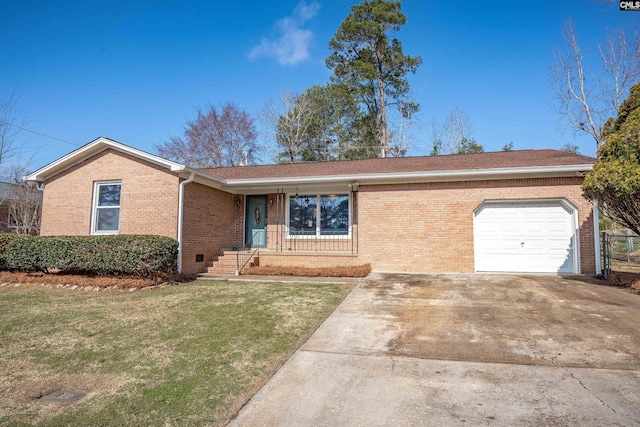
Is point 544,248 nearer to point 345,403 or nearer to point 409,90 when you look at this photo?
point 345,403

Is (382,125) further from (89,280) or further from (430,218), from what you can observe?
(89,280)

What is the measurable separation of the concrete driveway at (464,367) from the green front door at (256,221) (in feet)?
23.4

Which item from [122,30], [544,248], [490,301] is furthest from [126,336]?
[122,30]

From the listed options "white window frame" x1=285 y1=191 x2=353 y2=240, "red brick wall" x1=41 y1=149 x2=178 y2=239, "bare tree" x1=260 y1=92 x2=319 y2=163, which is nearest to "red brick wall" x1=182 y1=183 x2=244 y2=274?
"red brick wall" x1=41 y1=149 x2=178 y2=239

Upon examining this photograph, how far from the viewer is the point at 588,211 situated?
975 centimetres

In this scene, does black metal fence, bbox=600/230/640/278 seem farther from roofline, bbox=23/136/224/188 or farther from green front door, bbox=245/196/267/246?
roofline, bbox=23/136/224/188

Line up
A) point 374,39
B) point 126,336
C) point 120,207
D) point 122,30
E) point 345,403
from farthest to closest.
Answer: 1. point 374,39
2. point 122,30
3. point 120,207
4. point 126,336
5. point 345,403

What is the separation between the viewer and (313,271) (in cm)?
1052

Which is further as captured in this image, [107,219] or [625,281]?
[107,219]

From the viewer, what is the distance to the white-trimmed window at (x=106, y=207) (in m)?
11.1

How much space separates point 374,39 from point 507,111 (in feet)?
37.7

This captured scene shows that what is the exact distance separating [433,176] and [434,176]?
3 cm

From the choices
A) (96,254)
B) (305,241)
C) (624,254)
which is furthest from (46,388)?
(624,254)

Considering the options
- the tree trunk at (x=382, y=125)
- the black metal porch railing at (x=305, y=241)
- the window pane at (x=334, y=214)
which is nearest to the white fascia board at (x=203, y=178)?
the black metal porch railing at (x=305, y=241)
